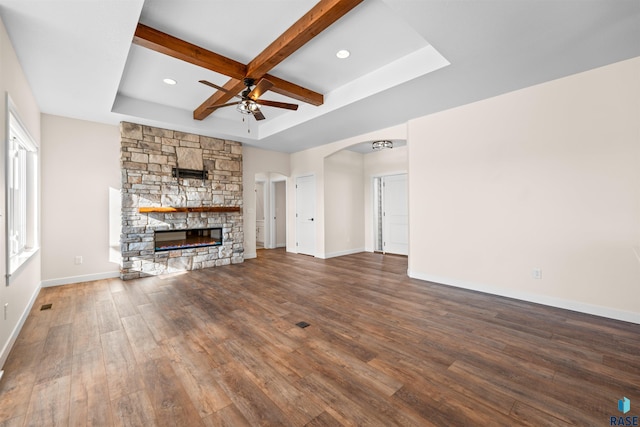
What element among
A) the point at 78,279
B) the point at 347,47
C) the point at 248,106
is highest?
the point at 347,47

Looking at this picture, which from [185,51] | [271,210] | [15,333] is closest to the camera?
[15,333]

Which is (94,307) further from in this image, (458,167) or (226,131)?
(458,167)

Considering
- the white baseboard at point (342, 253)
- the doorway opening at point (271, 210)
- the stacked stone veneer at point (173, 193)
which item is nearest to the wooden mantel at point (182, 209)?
the stacked stone veneer at point (173, 193)

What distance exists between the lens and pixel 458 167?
409 cm

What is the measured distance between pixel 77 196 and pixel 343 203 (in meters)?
5.21

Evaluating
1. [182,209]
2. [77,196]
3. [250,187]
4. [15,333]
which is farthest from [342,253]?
[15,333]

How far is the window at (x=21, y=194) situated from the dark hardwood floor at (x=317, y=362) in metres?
0.74

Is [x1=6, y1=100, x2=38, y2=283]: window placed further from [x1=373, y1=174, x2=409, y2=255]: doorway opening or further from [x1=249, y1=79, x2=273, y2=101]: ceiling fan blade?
[x1=373, y1=174, x2=409, y2=255]: doorway opening

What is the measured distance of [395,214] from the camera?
715 centimetres

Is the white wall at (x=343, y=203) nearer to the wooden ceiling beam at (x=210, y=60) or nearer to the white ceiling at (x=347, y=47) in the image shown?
the white ceiling at (x=347, y=47)

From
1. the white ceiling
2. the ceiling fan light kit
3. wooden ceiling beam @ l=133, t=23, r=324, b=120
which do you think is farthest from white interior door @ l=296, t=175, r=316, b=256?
the ceiling fan light kit

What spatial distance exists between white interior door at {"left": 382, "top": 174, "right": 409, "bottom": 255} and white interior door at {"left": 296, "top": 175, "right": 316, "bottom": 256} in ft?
6.45

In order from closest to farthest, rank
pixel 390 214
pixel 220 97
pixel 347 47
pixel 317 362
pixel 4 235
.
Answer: pixel 317 362 → pixel 4 235 → pixel 347 47 → pixel 220 97 → pixel 390 214

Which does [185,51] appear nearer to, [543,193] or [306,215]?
[543,193]
